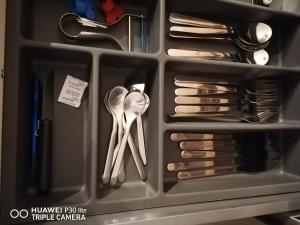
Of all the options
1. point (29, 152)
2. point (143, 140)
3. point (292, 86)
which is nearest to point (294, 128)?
point (292, 86)

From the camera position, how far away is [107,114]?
801 millimetres

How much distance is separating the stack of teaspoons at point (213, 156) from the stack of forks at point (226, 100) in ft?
0.24

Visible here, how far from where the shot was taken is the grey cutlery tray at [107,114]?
23.5 inches

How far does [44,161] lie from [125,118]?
0.82 feet

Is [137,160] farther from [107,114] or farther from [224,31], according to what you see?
[224,31]

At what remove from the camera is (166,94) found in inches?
34.5

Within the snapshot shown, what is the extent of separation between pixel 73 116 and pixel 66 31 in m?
0.25

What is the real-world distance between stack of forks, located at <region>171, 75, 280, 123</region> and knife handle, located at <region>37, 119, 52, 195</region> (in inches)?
14.9

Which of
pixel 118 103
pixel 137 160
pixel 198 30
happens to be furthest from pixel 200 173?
pixel 198 30

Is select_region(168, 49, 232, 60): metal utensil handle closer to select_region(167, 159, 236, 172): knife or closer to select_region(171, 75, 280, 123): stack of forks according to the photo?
select_region(171, 75, 280, 123): stack of forks

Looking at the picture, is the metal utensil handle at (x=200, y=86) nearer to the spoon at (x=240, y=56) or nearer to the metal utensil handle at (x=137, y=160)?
the spoon at (x=240, y=56)

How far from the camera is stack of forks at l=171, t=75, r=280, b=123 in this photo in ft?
2.86

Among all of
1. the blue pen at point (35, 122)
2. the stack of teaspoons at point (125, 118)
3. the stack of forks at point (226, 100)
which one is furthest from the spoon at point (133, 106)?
the blue pen at point (35, 122)

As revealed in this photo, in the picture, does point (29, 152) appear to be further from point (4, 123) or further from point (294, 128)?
point (294, 128)
